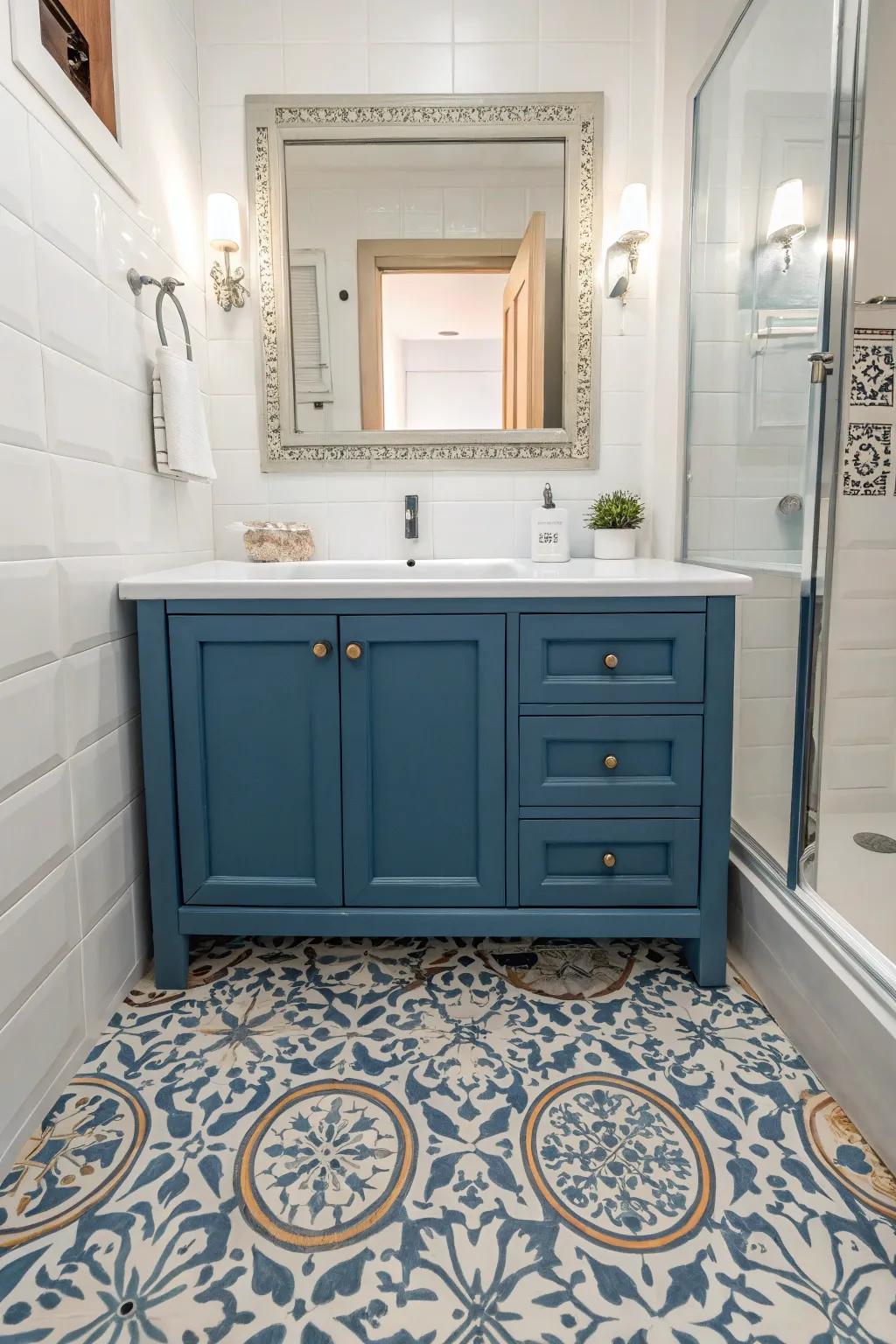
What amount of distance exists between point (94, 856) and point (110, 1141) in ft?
1.49

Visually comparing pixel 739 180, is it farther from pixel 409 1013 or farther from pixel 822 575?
pixel 409 1013

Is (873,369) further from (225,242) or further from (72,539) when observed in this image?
(72,539)

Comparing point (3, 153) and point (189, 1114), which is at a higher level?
point (3, 153)

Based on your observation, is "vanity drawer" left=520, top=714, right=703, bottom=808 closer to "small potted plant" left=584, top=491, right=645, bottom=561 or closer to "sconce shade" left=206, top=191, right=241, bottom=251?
"small potted plant" left=584, top=491, right=645, bottom=561

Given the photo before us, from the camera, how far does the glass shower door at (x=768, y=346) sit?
1.31 metres

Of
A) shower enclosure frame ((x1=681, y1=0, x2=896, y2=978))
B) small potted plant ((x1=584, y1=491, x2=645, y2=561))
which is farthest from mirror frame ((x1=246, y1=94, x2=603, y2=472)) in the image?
shower enclosure frame ((x1=681, y1=0, x2=896, y2=978))

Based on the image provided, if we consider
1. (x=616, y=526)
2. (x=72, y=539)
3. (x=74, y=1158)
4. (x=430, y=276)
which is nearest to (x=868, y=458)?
(x=616, y=526)

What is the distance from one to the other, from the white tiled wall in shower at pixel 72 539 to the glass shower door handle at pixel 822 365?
126 cm

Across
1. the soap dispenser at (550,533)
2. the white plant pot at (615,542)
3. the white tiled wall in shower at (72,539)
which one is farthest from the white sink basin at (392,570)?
the white tiled wall in shower at (72,539)

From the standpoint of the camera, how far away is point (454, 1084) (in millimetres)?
1236

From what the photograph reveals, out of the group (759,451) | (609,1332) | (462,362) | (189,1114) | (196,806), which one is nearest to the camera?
(609,1332)

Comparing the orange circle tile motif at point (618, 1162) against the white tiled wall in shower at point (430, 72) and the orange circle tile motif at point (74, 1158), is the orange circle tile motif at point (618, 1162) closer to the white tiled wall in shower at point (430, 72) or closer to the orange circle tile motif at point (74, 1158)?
the orange circle tile motif at point (74, 1158)

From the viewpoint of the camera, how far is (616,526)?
6.46 ft

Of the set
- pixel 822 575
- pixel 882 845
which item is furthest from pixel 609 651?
pixel 882 845
